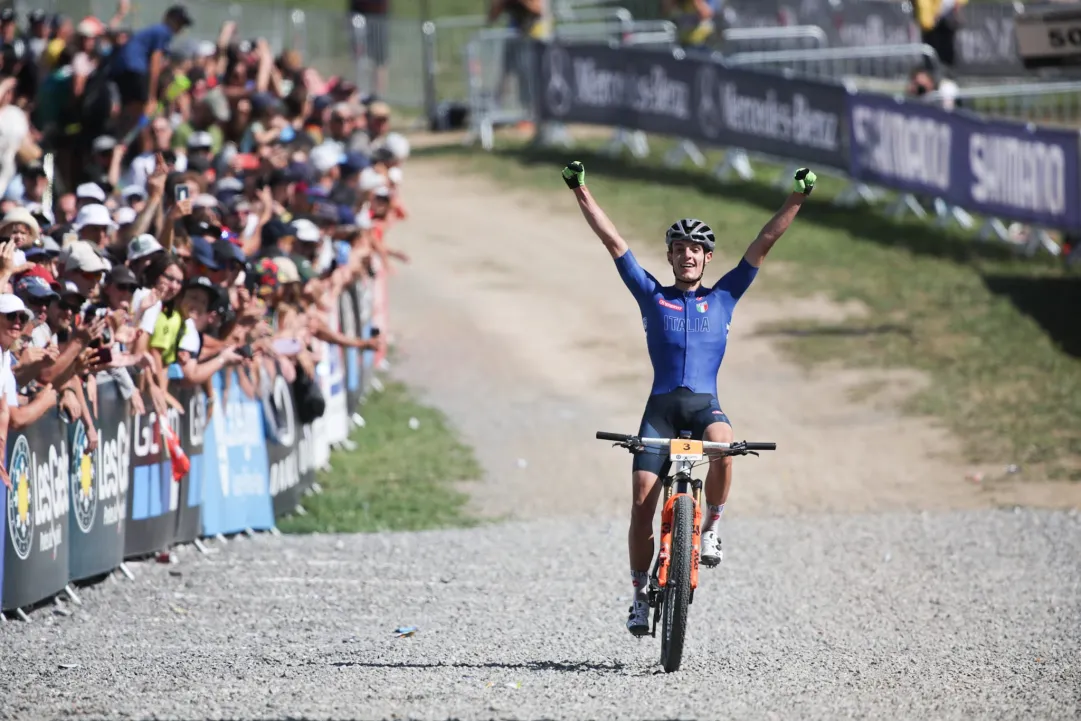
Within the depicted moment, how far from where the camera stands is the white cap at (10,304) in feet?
30.1

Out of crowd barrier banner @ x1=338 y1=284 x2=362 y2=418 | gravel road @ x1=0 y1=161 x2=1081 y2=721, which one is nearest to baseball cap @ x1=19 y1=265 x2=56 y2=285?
gravel road @ x1=0 y1=161 x2=1081 y2=721

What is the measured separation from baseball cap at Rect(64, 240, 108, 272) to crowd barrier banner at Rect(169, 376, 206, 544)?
1.10 m

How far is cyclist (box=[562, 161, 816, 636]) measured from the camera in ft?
29.5

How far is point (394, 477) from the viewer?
50.2 feet

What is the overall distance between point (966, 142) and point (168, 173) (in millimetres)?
11841

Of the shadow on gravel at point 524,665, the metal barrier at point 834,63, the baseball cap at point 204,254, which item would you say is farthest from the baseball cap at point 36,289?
the metal barrier at point 834,63

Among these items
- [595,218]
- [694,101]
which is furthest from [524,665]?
[694,101]

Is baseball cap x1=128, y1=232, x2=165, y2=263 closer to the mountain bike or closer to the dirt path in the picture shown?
the mountain bike

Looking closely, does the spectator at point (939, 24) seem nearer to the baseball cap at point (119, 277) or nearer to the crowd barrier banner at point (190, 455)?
the crowd barrier banner at point (190, 455)

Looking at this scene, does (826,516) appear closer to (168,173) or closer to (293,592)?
(293,592)

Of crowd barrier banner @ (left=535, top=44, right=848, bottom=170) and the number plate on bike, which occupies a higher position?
crowd barrier banner @ (left=535, top=44, right=848, bottom=170)

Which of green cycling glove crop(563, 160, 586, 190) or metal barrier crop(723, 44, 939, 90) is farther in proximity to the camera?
metal barrier crop(723, 44, 939, 90)

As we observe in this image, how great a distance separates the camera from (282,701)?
7.90 m

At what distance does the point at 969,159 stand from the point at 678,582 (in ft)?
47.7
